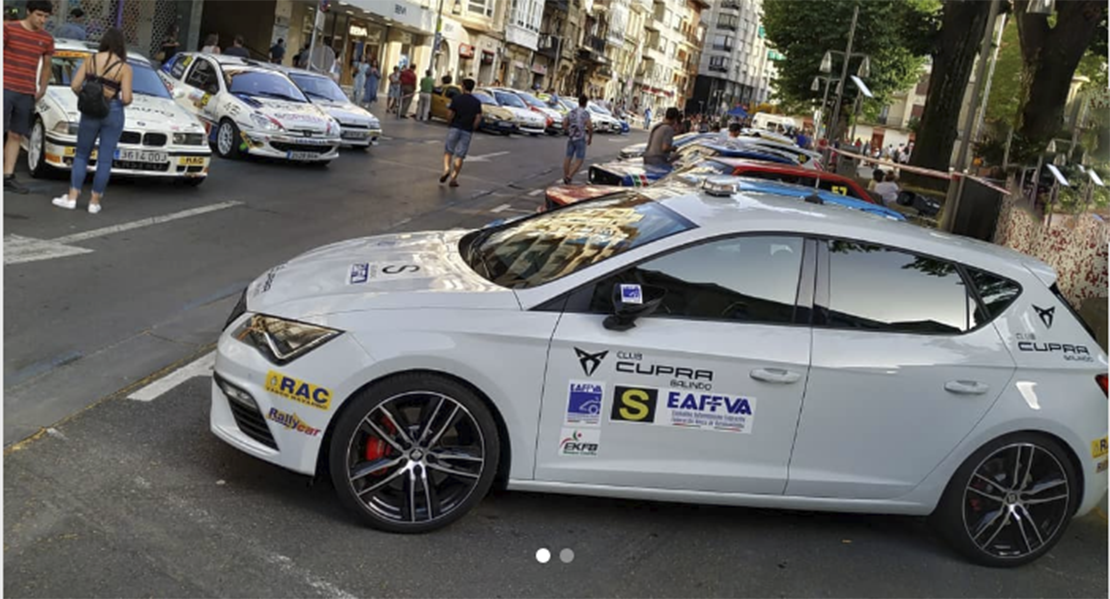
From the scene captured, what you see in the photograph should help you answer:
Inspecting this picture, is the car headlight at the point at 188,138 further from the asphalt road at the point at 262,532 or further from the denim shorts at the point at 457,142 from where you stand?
the asphalt road at the point at 262,532

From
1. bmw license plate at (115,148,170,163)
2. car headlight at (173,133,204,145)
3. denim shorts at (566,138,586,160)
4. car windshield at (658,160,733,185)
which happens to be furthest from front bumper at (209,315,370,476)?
denim shorts at (566,138,586,160)

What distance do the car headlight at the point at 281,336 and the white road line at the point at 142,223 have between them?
520 cm

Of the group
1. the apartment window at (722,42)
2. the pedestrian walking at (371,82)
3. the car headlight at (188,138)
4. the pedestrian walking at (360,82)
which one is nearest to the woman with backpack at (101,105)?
the car headlight at (188,138)

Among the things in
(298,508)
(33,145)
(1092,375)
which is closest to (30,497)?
(298,508)

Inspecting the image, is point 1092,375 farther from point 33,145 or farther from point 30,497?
point 33,145

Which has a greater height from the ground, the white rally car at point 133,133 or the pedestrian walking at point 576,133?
the pedestrian walking at point 576,133

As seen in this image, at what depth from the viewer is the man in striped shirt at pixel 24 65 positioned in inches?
385

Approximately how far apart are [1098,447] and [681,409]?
2.01m

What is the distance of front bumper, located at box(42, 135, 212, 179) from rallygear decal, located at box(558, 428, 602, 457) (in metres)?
8.27

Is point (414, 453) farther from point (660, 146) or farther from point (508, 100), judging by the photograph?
point (508, 100)

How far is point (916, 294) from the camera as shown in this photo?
182 inches

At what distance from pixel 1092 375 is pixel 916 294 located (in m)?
0.89

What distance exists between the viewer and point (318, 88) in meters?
21.0

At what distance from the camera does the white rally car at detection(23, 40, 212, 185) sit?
1106 centimetres
